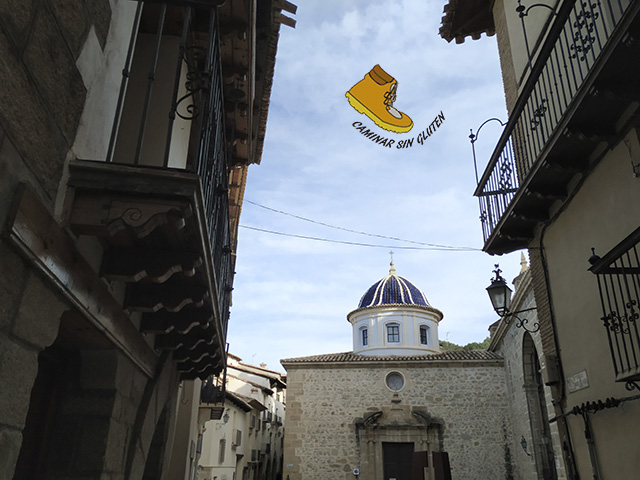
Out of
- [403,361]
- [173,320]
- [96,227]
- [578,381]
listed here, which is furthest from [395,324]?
[96,227]


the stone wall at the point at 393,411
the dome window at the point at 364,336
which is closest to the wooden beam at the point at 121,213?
the stone wall at the point at 393,411

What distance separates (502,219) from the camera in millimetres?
7012

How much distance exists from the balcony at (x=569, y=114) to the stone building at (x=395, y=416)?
1783 cm

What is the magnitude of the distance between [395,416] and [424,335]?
6.87m

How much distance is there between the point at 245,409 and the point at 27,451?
78.2 ft

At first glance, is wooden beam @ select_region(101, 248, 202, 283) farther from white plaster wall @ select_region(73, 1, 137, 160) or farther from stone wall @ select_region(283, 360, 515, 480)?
stone wall @ select_region(283, 360, 515, 480)

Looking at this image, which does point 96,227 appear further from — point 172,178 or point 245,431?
point 245,431

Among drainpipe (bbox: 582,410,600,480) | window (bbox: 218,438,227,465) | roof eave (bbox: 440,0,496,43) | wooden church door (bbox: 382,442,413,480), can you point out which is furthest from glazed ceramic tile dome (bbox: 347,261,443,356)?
drainpipe (bbox: 582,410,600,480)

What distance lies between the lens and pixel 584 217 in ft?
19.3

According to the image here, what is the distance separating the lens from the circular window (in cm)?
2456

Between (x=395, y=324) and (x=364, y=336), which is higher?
(x=395, y=324)

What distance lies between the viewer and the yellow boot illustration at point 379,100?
26.2 ft

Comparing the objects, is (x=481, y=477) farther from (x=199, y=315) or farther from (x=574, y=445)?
(x=199, y=315)

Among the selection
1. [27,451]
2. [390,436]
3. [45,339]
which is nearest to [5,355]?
[45,339]
